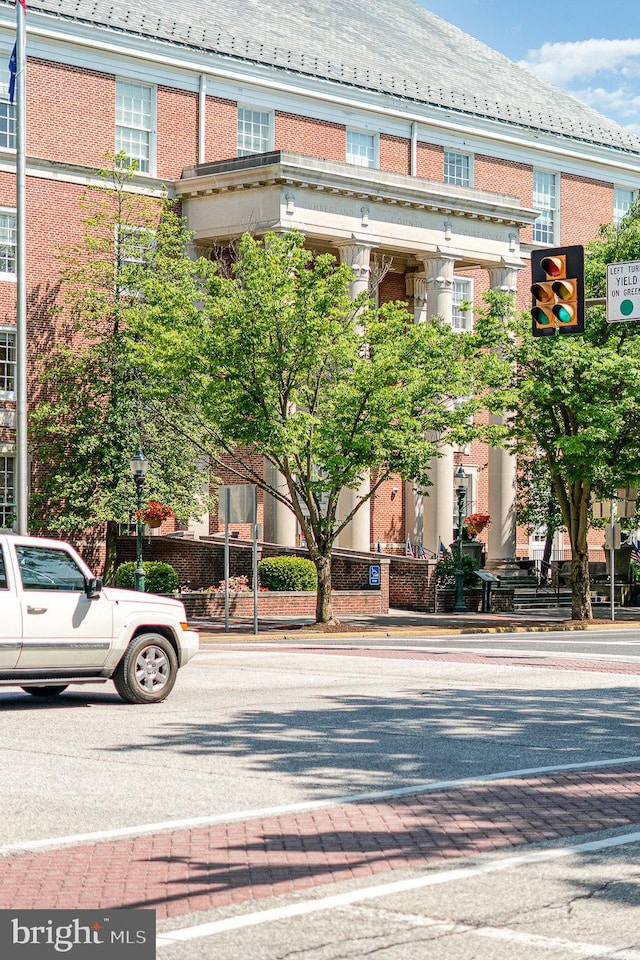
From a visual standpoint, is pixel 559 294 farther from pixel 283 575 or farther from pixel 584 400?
pixel 283 575

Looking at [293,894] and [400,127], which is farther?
[400,127]

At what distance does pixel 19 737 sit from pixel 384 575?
94.2ft

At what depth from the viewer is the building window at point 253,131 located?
157ft

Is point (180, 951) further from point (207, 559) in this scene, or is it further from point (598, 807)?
point (207, 559)

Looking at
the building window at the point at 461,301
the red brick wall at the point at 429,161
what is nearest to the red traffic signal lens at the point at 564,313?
the building window at the point at 461,301

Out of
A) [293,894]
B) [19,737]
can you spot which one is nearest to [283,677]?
[19,737]

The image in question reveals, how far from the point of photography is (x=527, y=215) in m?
49.3

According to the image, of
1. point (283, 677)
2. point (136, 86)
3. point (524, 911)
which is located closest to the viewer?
point (524, 911)

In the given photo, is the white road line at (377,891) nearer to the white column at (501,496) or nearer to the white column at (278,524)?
the white column at (278,524)

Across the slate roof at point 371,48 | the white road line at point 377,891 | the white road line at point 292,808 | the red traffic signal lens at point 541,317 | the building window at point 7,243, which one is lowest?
the white road line at point 292,808

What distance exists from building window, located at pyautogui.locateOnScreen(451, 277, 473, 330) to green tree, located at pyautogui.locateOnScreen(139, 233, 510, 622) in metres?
17.8

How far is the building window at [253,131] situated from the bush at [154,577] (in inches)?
652

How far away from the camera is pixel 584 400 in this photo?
36.7 meters

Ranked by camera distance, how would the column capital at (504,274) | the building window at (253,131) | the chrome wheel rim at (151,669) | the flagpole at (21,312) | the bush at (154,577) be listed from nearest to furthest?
the chrome wheel rim at (151,669), the flagpole at (21,312), the bush at (154,577), the building window at (253,131), the column capital at (504,274)
